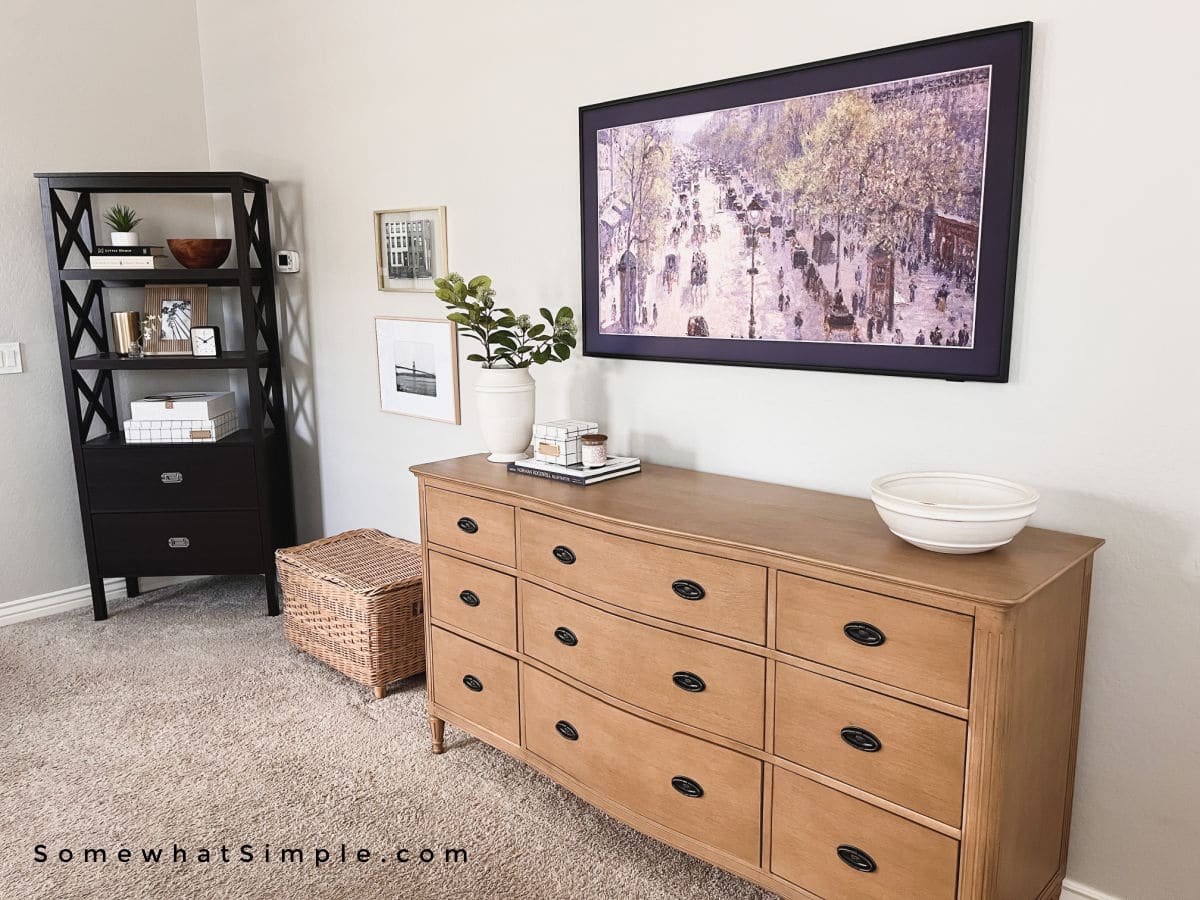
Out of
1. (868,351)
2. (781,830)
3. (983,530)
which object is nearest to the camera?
(983,530)

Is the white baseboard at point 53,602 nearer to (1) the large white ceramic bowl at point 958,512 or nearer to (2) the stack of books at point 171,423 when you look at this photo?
(2) the stack of books at point 171,423

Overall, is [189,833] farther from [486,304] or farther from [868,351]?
[868,351]

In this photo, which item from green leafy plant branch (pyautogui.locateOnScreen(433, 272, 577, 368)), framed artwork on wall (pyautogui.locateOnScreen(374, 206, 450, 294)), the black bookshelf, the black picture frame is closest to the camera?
the black picture frame

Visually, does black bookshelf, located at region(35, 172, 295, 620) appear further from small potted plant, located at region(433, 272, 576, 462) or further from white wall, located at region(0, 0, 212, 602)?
small potted plant, located at region(433, 272, 576, 462)

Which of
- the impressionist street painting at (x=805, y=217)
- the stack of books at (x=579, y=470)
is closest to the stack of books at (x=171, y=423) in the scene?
the stack of books at (x=579, y=470)

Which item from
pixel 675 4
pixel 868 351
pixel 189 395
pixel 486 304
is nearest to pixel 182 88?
pixel 189 395

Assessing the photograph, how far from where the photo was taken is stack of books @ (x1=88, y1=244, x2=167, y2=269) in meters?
3.46

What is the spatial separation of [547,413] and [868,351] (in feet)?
3.75

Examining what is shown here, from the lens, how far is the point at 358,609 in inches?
115

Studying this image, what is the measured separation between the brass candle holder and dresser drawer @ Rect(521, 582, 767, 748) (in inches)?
90.3

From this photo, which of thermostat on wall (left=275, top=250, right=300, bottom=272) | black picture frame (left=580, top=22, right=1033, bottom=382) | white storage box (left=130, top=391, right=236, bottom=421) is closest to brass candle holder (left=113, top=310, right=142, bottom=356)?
white storage box (left=130, top=391, right=236, bottom=421)

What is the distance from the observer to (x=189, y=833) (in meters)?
2.29

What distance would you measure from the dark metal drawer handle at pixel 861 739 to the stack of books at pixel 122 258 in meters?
3.06

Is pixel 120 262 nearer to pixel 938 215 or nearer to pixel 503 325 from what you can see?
pixel 503 325
